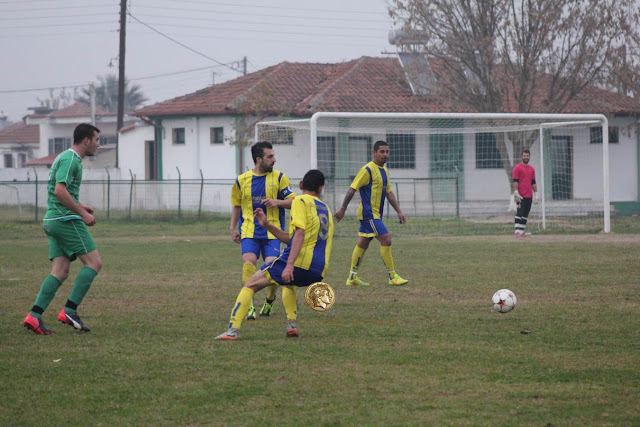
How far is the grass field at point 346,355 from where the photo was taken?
216 inches

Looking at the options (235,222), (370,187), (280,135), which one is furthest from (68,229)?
(280,135)

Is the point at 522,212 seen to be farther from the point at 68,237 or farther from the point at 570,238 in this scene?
the point at 68,237

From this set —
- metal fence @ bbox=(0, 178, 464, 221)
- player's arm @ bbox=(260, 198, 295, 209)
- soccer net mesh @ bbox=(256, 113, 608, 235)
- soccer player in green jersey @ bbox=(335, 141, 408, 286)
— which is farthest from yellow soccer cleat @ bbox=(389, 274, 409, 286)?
metal fence @ bbox=(0, 178, 464, 221)

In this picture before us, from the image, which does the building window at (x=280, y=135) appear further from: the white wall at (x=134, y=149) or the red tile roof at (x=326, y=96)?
the white wall at (x=134, y=149)

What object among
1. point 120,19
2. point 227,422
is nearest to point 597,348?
point 227,422

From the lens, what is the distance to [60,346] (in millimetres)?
7746

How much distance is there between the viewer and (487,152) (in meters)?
29.0

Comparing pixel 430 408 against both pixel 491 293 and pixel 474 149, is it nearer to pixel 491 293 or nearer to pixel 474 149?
pixel 491 293

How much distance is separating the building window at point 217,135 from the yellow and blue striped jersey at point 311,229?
2863cm

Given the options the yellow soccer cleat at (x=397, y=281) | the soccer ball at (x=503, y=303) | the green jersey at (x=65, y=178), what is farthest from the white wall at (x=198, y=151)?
the green jersey at (x=65, y=178)

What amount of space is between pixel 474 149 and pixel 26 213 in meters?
14.8

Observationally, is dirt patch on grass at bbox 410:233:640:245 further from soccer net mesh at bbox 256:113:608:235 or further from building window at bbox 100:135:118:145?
building window at bbox 100:135:118:145

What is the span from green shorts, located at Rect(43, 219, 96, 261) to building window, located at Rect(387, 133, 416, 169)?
21.1m

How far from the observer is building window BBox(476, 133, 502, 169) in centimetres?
2834
